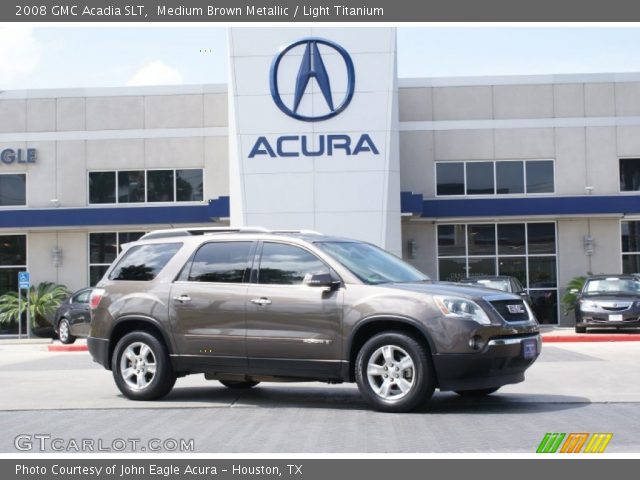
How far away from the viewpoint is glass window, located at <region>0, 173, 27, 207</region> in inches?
1265

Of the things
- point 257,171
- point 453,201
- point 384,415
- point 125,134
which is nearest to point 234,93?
point 257,171

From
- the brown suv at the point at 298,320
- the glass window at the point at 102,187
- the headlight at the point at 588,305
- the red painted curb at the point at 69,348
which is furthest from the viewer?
the glass window at the point at 102,187

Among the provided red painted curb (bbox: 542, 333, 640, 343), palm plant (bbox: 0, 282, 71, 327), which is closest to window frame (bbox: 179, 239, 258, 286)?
red painted curb (bbox: 542, 333, 640, 343)

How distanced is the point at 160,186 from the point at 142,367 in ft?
70.5

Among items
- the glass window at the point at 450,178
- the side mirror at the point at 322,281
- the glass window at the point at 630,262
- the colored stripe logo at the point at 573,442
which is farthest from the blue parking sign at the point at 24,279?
the colored stripe logo at the point at 573,442

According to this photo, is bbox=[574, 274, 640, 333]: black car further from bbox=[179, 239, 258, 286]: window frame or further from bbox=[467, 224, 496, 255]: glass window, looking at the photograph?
bbox=[179, 239, 258, 286]: window frame

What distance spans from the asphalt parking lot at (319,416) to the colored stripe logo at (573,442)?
0.09 meters

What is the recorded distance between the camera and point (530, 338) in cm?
985

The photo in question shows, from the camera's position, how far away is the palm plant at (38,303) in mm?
30703

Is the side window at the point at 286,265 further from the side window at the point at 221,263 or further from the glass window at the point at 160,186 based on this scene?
the glass window at the point at 160,186

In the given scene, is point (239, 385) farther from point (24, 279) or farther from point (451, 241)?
point (451, 241)

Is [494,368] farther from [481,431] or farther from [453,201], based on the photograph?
[453,201]

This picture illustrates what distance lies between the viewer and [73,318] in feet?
85.8

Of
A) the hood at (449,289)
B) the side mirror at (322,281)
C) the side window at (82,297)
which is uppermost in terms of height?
the side mirror at (322,281)
